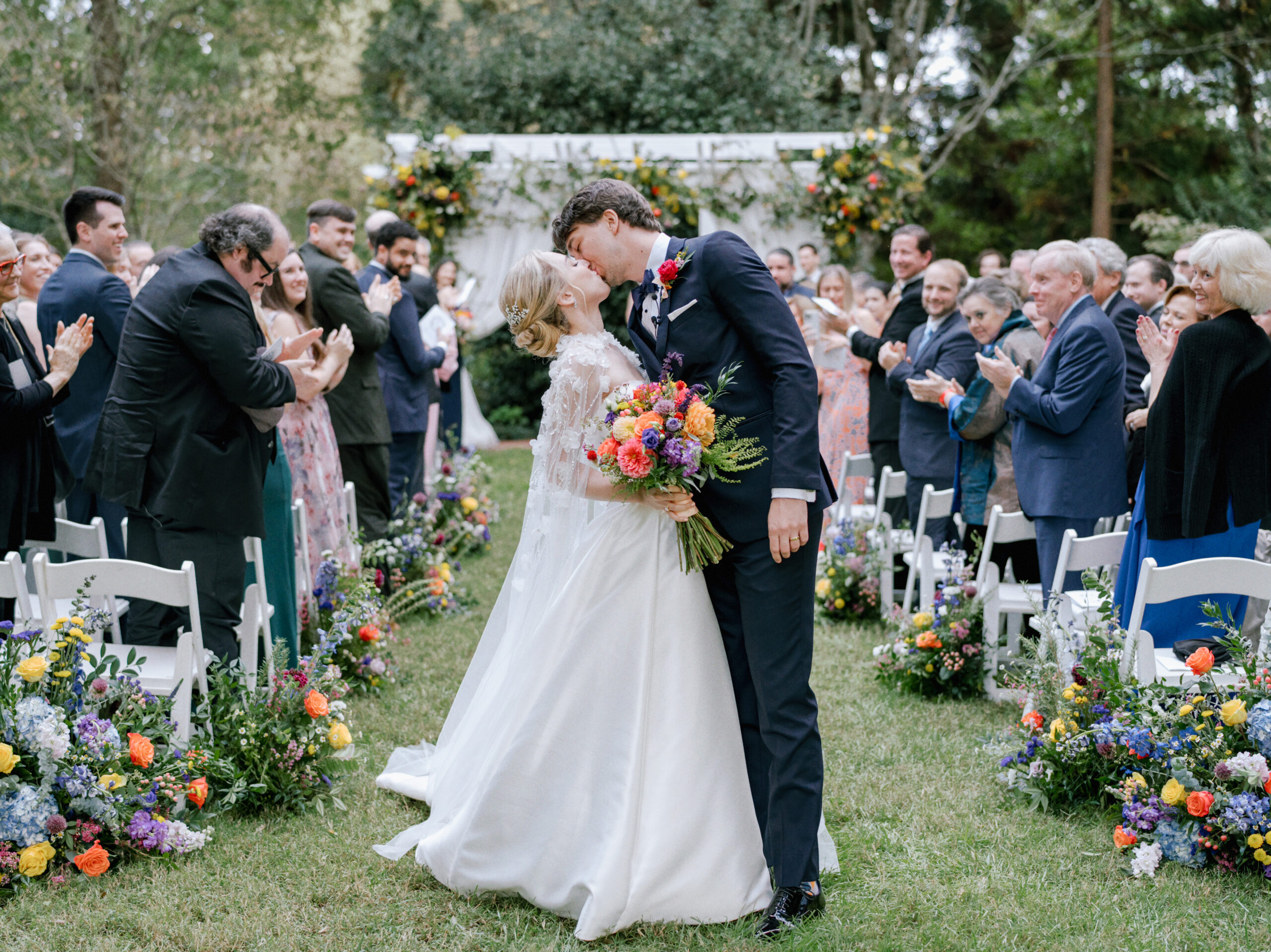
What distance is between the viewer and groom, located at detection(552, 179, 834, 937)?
9.68ft

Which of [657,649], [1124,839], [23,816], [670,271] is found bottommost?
[1124,839]

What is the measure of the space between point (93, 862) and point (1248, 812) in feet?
11.2

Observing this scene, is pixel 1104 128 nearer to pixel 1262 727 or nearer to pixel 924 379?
pixel 924 379

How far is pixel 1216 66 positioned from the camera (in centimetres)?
→ 1686

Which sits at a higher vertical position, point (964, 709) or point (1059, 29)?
point (1059, 29)

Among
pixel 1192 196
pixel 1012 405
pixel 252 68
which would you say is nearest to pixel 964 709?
pixel 1012 405

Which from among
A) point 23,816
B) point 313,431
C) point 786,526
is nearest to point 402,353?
point 313,431

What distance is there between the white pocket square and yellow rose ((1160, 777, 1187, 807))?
2036 millimetres

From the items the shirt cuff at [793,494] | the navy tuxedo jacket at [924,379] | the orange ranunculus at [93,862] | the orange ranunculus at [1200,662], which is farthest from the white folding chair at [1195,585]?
the orange ranunculus at [93,862]

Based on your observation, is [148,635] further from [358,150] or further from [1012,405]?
[358,150]

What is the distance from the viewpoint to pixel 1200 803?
128 inches

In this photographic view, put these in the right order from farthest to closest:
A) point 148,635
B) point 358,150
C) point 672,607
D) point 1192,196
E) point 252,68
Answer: point 358,150 → point 1192,196 → point 252,68 → point 148,635 → point 672,607

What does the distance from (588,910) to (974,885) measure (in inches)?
47.6

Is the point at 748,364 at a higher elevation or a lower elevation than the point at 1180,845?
higher
